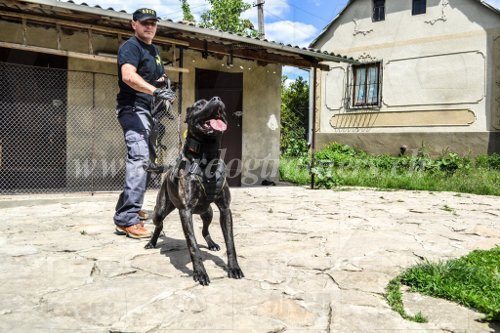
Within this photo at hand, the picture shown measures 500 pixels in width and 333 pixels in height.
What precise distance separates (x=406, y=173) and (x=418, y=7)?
Result: 6.17m

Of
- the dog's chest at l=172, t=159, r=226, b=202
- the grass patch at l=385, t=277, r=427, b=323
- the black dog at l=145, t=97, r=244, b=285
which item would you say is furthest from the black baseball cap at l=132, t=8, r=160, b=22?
the grass patch at l=385, t=277, r=427, b=323

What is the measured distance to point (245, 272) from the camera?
289cm

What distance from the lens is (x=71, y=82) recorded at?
788 centimetres

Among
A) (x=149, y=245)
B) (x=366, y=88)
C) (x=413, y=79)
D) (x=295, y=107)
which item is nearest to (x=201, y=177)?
(x=149, y=245)

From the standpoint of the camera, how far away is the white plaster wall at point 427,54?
1242cm

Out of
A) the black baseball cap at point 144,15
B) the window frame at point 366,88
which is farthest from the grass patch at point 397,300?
the window frame at point 366,88

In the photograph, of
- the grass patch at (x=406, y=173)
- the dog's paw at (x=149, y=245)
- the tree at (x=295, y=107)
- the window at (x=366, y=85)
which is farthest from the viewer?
the tree at (x=295, y=107)

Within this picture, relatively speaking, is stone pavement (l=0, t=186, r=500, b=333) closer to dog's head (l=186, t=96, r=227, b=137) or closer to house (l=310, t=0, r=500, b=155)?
dog's head (l=186, t=96, r=227, b=137)

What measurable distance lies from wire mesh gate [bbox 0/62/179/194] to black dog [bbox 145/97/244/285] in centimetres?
462

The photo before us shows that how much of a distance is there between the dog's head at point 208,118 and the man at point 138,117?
1.11 m

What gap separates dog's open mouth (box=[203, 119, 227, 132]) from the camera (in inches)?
106

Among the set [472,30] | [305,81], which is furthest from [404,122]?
[305,81]

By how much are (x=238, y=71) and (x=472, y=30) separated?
7.56m

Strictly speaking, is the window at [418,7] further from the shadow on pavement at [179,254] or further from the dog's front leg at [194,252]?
the dog's front leg at [194,252]
